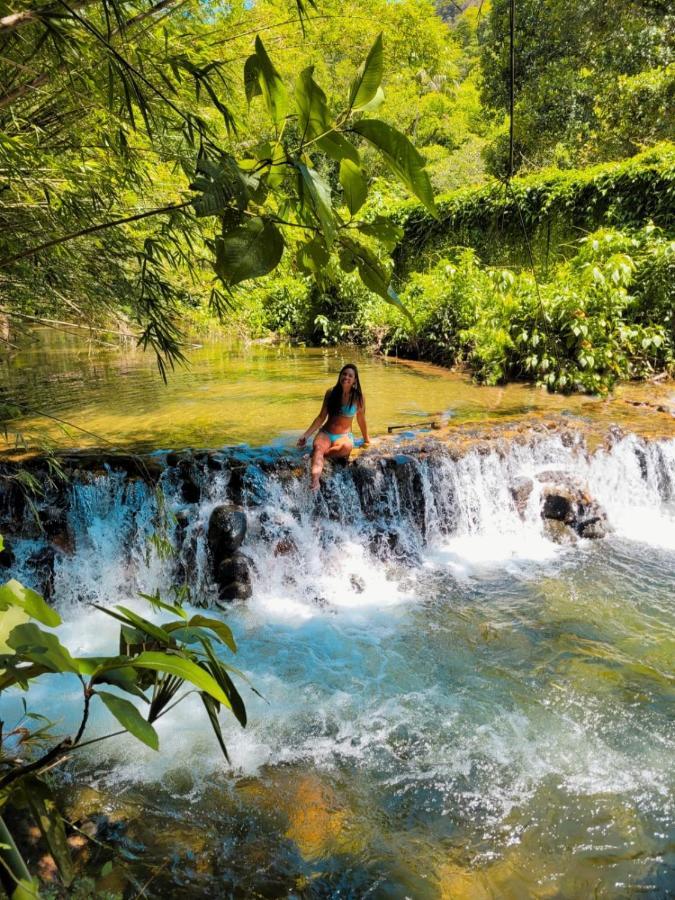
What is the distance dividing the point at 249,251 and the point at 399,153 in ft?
0.87

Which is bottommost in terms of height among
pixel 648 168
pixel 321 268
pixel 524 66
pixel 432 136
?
pixel 321 268

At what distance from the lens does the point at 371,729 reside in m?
4.05

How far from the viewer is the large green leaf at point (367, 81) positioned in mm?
855

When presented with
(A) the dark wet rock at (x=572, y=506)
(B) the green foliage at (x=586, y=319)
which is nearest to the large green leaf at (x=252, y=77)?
(A) the dark wet rock at (x=572, y=506)

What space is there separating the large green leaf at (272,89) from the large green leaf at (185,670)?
→ 2.63ft

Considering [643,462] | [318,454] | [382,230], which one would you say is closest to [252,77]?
[382,230]

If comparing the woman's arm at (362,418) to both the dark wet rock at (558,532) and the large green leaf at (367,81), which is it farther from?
the large green leaf at (367,81)

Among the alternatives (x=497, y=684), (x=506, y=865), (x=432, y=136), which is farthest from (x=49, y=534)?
(x=432, y=136)

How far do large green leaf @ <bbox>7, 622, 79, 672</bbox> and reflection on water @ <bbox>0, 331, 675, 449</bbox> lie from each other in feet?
19.6

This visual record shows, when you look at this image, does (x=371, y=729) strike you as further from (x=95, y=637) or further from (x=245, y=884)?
(x=95, y=637)

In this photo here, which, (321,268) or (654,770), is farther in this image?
(654,770)

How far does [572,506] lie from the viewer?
715cm

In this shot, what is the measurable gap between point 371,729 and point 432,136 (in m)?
35.2

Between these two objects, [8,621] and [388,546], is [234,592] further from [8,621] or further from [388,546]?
[8,621]
